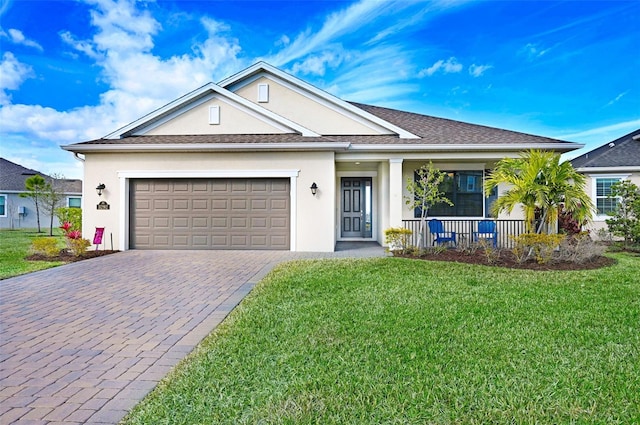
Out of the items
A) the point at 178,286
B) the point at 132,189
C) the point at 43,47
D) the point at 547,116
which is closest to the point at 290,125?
the point at 132,189

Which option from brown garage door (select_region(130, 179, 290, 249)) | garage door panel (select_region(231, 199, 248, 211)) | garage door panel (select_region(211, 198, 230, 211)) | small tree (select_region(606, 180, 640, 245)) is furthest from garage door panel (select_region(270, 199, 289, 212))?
small tree (select_region(606, 180, 640, 245))

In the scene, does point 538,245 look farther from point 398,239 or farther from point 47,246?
point 47,246

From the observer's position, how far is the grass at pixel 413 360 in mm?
2658

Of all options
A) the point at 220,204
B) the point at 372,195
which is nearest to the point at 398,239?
the point at 372,195

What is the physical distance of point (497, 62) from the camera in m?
15.1

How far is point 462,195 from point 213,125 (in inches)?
363

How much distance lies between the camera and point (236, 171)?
39.1 ft

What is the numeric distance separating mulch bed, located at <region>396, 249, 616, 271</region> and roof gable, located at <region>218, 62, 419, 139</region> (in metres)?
Result: 5.21

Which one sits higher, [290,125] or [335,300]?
[290,125]

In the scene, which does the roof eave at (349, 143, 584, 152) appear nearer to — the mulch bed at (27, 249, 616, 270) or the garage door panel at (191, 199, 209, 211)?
Result: the mulch bed at (27, 249, 616, 270)

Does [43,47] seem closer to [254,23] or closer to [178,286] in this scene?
[254,23]

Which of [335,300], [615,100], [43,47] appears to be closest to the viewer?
[335,300]

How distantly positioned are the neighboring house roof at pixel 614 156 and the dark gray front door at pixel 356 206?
9000mm

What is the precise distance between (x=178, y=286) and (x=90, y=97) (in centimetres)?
1297
